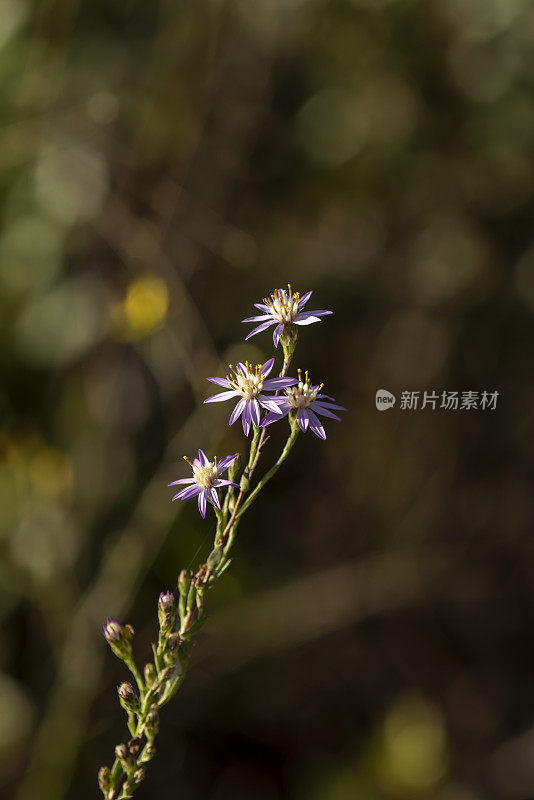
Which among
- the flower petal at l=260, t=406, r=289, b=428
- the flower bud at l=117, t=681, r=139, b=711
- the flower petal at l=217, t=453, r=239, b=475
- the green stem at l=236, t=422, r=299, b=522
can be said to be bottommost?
the flower bud at l=117, t=681, r=139, b=711

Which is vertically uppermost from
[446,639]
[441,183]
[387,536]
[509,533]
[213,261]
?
[441,183]

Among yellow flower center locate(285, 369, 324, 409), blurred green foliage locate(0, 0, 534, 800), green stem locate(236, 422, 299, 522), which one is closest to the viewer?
green stem locate(236, 422, 299, 522)

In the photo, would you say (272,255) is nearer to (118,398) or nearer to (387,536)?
(118,398)

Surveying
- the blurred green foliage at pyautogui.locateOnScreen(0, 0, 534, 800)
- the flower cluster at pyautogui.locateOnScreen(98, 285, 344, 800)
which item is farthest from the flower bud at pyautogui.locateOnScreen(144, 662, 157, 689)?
the blurred green foliage at pyautogui.locateOnScreen(0, 0, 534, 800)

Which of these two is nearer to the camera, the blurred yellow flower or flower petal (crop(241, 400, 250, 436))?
flower petal (crop(241, 400, 250, 436))

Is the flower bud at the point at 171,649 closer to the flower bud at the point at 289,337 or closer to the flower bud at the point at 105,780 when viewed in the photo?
the flower bud at the point at 105,780

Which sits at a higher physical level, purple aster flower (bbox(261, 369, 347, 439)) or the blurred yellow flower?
the blurred yellow flower

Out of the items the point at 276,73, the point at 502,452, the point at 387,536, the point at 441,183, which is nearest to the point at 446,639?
the point at 387,536

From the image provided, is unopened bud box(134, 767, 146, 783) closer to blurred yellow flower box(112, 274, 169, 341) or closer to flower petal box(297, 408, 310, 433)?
flower petal box(297, 408, 310, 433)
